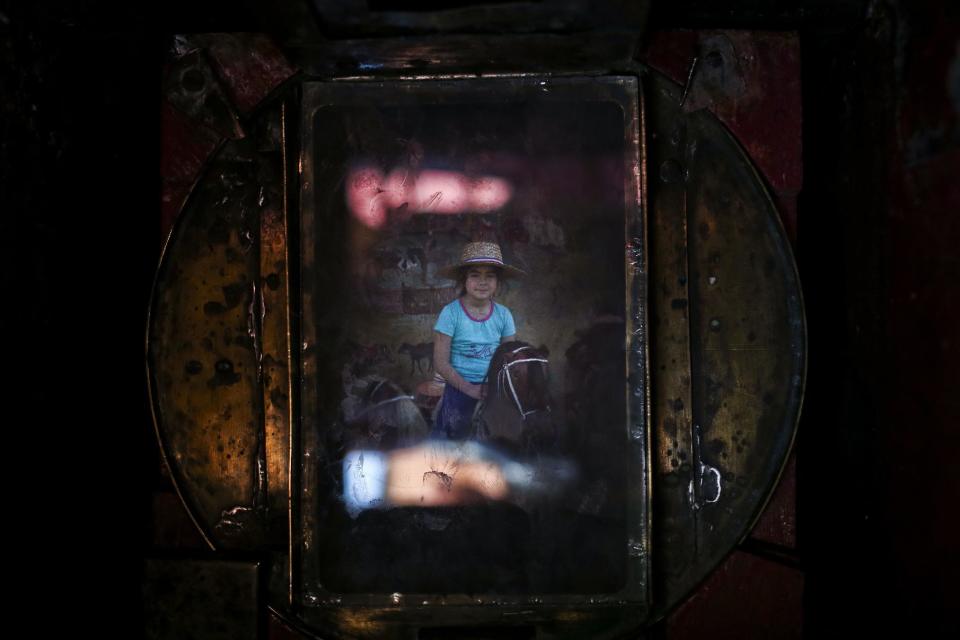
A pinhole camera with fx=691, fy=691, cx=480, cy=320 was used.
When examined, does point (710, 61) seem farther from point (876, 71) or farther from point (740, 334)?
point (740, 334)

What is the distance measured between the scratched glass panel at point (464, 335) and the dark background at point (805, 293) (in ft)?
1.12

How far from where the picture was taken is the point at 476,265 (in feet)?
4.93

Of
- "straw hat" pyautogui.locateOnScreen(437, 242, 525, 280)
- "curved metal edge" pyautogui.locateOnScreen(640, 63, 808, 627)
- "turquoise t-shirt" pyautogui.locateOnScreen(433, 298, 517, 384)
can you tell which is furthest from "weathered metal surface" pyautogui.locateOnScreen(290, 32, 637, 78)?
"turquoise t-shirt" pyautogui.locateOnScreen(433, 298, 517, 384)

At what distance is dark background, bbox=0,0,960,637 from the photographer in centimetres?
130

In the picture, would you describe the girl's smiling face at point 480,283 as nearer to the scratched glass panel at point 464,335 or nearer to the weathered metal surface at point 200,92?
the scratched glass panel at point 464,335

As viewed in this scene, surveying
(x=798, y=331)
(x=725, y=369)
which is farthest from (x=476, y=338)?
(x=798, y=331)

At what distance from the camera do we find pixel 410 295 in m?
1.51

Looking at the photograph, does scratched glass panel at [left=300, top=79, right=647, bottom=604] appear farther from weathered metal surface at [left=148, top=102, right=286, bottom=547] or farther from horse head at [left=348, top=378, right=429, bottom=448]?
weathered metal surface at [left=148, top=102, right=286, bottom=547]

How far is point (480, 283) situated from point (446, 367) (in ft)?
0.65

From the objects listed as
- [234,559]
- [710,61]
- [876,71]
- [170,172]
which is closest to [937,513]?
[876,71]

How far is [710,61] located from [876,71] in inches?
13.1

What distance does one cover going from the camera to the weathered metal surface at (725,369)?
1.52 meters

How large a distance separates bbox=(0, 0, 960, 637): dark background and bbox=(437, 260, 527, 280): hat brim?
0.59m

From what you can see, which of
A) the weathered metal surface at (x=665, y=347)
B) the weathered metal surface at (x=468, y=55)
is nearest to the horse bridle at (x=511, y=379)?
the weathered metal surface at (x=665, y=347)
